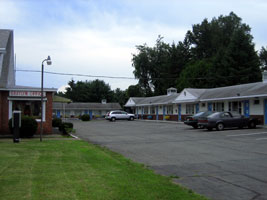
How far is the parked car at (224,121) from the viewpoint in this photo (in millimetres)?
24594

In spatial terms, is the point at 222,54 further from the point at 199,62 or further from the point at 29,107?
the point at 29,107

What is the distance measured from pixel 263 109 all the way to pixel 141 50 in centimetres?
5557

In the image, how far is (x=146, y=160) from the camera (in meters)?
11.2

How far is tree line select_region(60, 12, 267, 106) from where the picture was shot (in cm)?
5478

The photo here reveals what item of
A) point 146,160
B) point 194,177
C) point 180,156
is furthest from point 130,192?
point 180,156

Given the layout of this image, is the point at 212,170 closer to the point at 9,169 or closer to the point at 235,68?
the point at 9,169

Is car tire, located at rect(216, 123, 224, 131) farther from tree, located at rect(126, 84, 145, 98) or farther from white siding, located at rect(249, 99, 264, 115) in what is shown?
tree, located at rect(126, 84, 145, 98)

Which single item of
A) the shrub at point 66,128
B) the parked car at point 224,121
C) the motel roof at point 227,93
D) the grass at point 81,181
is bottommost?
the grass at point 81,181

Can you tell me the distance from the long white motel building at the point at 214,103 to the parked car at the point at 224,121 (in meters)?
3.17

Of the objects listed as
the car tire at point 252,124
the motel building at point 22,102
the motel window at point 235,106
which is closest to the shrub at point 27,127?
the motel building at point 22,102

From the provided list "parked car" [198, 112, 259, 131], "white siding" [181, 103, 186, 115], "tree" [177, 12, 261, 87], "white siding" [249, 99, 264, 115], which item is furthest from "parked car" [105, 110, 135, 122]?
"parked car" [198, 112, 259, 131]

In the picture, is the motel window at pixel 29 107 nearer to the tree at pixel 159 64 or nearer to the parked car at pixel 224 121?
the parked car at pixel 224 121

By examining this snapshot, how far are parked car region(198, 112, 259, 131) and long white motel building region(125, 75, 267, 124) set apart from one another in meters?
3.17

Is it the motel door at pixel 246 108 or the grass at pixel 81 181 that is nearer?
the grass at pixel 81 181
